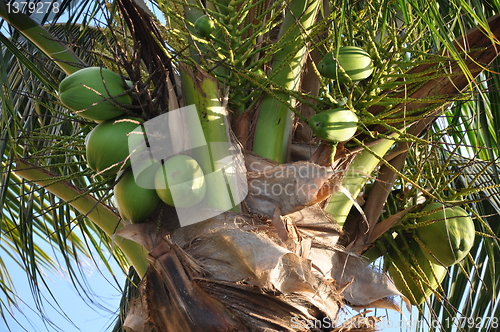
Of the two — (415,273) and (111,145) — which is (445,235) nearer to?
(415,273)

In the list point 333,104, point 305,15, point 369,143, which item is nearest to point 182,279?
point 333,104

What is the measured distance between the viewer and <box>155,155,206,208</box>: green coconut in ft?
3.84

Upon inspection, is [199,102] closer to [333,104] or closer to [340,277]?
[333,104]

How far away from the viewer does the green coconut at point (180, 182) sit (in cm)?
117

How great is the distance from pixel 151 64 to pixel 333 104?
0.50m

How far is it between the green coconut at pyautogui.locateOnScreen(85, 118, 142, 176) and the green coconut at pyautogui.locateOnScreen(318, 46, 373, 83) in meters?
0.52

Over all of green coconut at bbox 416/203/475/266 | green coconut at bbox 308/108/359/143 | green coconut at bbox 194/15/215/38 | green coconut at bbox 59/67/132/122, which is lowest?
green coconut at bbox 416/203/475/266

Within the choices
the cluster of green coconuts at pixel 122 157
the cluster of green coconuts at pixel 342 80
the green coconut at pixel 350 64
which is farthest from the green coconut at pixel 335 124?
the cluster of green coconuts at pixel 122 157

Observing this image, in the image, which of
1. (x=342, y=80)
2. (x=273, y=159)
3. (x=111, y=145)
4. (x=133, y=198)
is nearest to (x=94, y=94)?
(x=111, y=145)

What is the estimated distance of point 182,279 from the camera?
3.72ft

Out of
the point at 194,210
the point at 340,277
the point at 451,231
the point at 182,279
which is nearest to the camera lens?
the point at 182,279

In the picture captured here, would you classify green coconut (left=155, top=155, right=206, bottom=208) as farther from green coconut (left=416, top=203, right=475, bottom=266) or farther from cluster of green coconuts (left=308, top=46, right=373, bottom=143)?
green coconut (left=416, top=203, right=475, bottom=266)

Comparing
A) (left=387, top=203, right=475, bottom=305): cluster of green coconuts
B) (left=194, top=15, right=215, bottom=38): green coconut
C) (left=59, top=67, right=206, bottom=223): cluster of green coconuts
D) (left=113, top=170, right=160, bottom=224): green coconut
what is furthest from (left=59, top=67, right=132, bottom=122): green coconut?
(left=387, top=203, right=475, bottom=305): cluster of green coconuts

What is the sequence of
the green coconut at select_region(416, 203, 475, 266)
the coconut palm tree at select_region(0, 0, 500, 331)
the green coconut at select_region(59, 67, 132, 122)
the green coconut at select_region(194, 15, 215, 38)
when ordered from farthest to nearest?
the green coconut at select_region(416, 203, 475, 266)
the green coconut at select_region(194, 15, 215, 38)
the green coconut at select_region(59, 67, 132, 122)
the coconut palm tree at select_region(0, 0, 500, 331)
